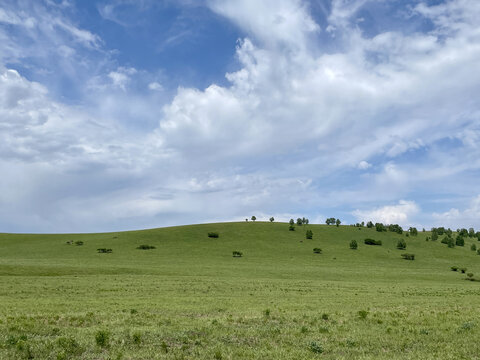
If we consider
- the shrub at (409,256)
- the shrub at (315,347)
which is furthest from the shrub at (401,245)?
the shrub at (315,347)

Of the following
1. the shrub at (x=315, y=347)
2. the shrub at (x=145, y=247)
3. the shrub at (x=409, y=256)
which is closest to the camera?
the shrub at (x=315, y=347)

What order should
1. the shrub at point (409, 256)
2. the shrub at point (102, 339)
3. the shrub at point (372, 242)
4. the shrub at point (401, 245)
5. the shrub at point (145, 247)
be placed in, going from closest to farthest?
the shrub at point (102, 339), the shrub at point (145, 247), the shrub at point (409, 256), the shrub at point (401, 245), the shrub at point (372, 242)

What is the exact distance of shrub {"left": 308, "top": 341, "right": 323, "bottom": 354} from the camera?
15.2 metres

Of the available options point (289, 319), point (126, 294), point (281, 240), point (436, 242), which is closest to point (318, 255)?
point (281, 240)

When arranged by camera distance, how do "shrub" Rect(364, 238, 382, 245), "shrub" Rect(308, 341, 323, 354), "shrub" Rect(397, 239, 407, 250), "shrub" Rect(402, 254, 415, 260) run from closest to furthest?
"shrub" Rect(308, 341, 323, 354), "shrub" Rect(402, 254, 415, 260), "shrub" Rect(397, 239, 407, 250), "shrub" Rect(364, 238, 382, 245)

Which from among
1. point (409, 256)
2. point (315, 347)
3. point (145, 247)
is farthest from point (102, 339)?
point (409, 256)

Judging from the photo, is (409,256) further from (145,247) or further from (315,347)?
(315,347)

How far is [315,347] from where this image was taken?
15.4 metres

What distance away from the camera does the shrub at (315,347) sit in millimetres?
15180

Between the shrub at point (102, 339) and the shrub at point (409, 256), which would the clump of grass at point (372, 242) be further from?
the shrub at point (102, 339)

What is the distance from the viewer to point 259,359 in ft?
45.3

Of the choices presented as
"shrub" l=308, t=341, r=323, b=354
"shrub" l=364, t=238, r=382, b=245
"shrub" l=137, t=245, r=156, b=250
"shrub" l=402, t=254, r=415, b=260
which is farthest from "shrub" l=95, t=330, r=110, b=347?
"shrub" l=364, t=238, r=382, b=245

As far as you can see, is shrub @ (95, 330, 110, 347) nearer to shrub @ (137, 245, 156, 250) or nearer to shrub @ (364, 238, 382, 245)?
shrub @ (137, 245, 156, 250)

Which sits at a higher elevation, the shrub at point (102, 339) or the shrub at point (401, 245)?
the shrub at point (102, 339)
